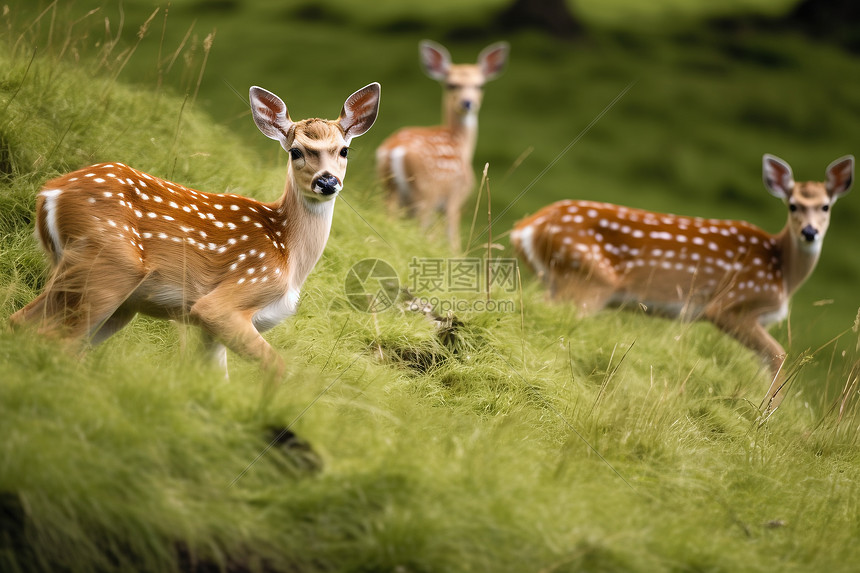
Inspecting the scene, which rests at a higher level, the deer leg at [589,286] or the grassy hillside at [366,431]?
the grassy hillside at [366,431]

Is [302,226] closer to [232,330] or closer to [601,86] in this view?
[232,330]

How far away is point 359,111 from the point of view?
4.44m

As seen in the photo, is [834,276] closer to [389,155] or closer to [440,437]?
[389,155]

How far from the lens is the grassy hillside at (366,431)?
296cm

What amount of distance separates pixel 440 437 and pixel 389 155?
16.8 feet

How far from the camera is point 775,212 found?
1340cm

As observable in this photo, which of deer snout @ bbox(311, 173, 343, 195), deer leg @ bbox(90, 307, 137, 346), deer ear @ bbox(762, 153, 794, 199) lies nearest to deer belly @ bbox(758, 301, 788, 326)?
deer ear @ bbox(762, 153, 794, 199)

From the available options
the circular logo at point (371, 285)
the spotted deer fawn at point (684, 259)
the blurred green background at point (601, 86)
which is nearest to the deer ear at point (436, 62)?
the blurred green background at point (601, 86)

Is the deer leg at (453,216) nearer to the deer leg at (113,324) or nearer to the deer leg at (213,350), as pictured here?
the deer leg at (213,350)

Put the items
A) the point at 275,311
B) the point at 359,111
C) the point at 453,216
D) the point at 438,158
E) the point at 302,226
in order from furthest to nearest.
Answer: the point at 453,216, the point at 438,158, the point at 359,111, the point at 302,226, the point at 275,311

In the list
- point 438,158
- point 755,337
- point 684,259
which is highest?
point 684,259

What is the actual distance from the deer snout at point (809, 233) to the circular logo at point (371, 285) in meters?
3.05

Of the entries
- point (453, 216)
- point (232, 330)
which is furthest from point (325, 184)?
point (453, 216)

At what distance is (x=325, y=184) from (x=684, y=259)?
3491 mm
